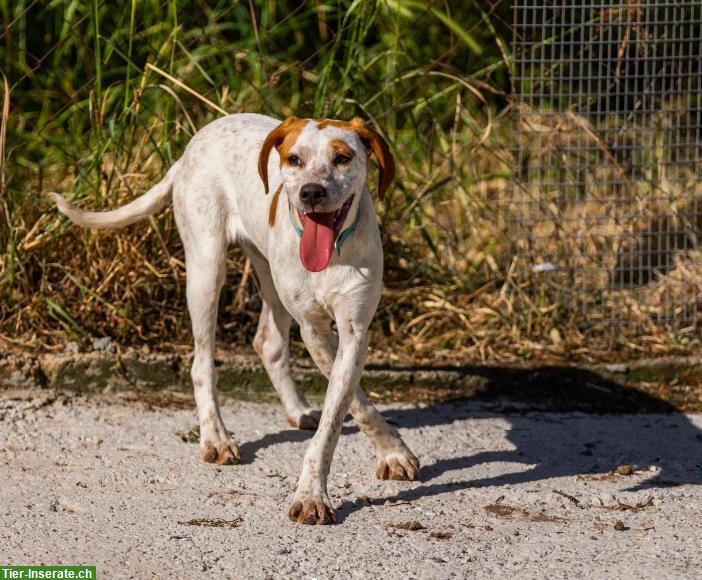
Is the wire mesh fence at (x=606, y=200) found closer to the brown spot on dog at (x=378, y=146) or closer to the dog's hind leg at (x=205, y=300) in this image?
the dog's hind leg at (x=205, y=300)

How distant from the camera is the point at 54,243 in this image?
5551 mm

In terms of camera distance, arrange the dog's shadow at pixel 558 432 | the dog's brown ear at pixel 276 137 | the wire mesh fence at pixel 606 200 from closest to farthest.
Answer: the dog's brown ear at pixel 276 137 → the dog's shadow at pixel 558 432 → the wire mesh fence at pixel 606 200

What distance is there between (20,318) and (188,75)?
2.41 meters

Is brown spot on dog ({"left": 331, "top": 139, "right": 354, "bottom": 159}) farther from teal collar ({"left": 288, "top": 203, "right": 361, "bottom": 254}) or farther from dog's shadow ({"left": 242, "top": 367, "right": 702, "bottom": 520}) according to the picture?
dog's shadow ({"left": 242, "top": 367, "right": 702, "bottom": 520})

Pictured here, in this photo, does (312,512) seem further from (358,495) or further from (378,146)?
(378,146)

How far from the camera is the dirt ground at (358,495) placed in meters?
3.49

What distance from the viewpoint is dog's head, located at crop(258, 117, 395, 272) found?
3721 mm

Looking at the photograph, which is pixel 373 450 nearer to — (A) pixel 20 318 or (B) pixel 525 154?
(A) pixel 20 318

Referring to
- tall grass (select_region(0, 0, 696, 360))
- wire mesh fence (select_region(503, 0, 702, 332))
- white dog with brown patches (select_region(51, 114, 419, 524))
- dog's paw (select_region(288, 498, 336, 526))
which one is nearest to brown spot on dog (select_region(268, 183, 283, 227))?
white dog with brown patches (select_region(51, 114, 419, 524))

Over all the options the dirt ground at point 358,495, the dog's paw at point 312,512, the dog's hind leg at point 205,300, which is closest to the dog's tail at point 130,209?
the dog's hind leg at point 205,300

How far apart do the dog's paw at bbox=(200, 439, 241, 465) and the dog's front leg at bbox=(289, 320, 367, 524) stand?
0.59 meters

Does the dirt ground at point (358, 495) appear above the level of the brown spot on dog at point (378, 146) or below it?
below

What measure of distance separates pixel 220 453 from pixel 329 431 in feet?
2.18

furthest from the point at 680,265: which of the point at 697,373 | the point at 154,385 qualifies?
the point at 154,385
